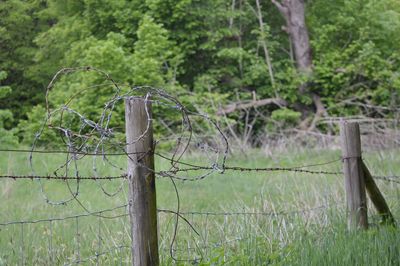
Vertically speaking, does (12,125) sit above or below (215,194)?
above

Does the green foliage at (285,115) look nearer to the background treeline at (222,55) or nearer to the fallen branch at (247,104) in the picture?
the background treeline at (222,55)

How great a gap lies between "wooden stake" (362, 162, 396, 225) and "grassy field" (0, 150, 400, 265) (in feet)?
0.35

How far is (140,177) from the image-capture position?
339cm

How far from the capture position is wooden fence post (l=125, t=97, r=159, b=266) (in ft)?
11.1

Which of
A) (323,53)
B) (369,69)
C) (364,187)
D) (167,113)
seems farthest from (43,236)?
(323,53)

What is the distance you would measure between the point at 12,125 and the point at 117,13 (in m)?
7.57

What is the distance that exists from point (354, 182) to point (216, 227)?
1614 mm

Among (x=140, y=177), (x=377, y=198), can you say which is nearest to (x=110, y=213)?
(x=377, y=198)

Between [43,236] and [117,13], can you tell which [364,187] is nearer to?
[43,236]

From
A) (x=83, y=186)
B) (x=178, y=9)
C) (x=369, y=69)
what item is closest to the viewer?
(x=83, y=186)

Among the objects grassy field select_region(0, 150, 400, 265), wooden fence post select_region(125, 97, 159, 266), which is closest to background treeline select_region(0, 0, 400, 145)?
grassy field select_region(0, 150, 400, 265)

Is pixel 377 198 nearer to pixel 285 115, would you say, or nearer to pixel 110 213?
pixel 110 213

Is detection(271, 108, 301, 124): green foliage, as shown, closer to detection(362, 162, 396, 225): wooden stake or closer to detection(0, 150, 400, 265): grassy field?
detection(0, 150, 400, 265): grassy field

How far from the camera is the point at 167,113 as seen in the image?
66.2ft
